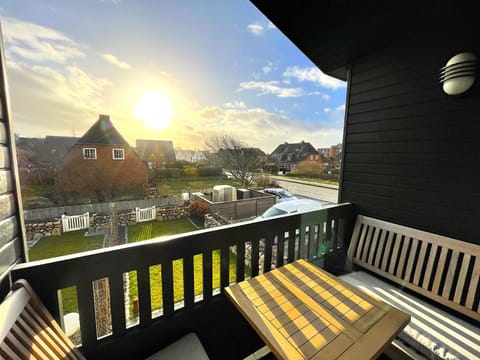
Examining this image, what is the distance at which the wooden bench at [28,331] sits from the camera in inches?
25.2

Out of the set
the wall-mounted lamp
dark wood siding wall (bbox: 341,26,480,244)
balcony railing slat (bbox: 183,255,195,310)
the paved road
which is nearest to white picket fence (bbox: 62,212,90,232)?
balcony railing slat (bbox: 183,255,195,310)

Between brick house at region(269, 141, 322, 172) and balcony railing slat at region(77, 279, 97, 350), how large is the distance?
9661 millimetres

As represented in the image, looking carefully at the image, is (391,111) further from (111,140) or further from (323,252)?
(111,140)

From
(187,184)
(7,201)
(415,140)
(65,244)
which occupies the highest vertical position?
(415,140)

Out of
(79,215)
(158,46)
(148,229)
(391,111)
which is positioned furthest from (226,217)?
(391,111)

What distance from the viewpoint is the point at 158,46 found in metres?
3.61

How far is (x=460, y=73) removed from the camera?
1.47 meters

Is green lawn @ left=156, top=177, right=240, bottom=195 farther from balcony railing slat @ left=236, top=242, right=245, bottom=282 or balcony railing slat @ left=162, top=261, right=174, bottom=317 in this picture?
balcony railing slat @ left=162, top=261, right=174, bottom=317

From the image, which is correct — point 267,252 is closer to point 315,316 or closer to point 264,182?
point 315,316

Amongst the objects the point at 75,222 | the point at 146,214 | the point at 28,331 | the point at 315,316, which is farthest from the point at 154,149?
the point at 315,316

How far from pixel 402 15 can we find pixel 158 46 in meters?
3.65

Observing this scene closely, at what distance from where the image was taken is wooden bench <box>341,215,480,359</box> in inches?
48.3

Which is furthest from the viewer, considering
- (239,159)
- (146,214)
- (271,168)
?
(239,159)

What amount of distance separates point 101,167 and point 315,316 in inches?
284
